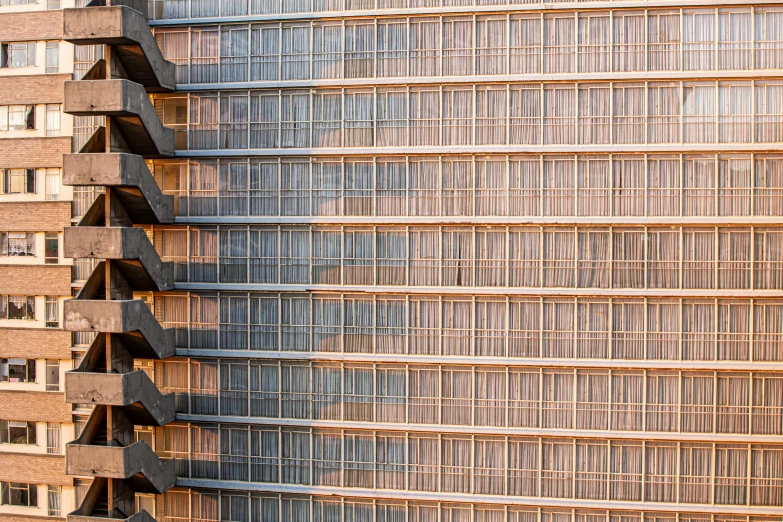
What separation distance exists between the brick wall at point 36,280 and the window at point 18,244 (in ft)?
1.44

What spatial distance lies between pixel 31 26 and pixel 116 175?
6.65 meters

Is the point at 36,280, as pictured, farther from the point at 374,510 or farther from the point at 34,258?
the point at 374,510

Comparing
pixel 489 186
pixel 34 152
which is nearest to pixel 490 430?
pixel 489 186

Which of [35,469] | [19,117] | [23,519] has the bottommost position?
[23,519]

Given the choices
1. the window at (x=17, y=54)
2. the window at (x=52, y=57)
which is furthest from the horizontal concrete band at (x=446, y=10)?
the window at (x=17, y=54)

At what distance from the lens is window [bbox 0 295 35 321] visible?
1909cm

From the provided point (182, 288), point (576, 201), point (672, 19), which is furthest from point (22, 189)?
point (672, 19)

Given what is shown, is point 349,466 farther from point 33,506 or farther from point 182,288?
point 33,506

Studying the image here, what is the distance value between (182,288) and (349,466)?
7.05 m

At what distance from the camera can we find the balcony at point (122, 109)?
16.5 metres

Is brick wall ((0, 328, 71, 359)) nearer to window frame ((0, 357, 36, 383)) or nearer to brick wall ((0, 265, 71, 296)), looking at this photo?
window frame ((0, 357, 36, 383))

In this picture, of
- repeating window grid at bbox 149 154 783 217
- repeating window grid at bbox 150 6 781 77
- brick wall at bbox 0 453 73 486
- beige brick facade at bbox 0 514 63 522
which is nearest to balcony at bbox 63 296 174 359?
repeating window grid at bbox 149 154 783 217

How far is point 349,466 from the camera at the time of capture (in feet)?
59.9

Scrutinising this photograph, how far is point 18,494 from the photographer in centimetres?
1938
